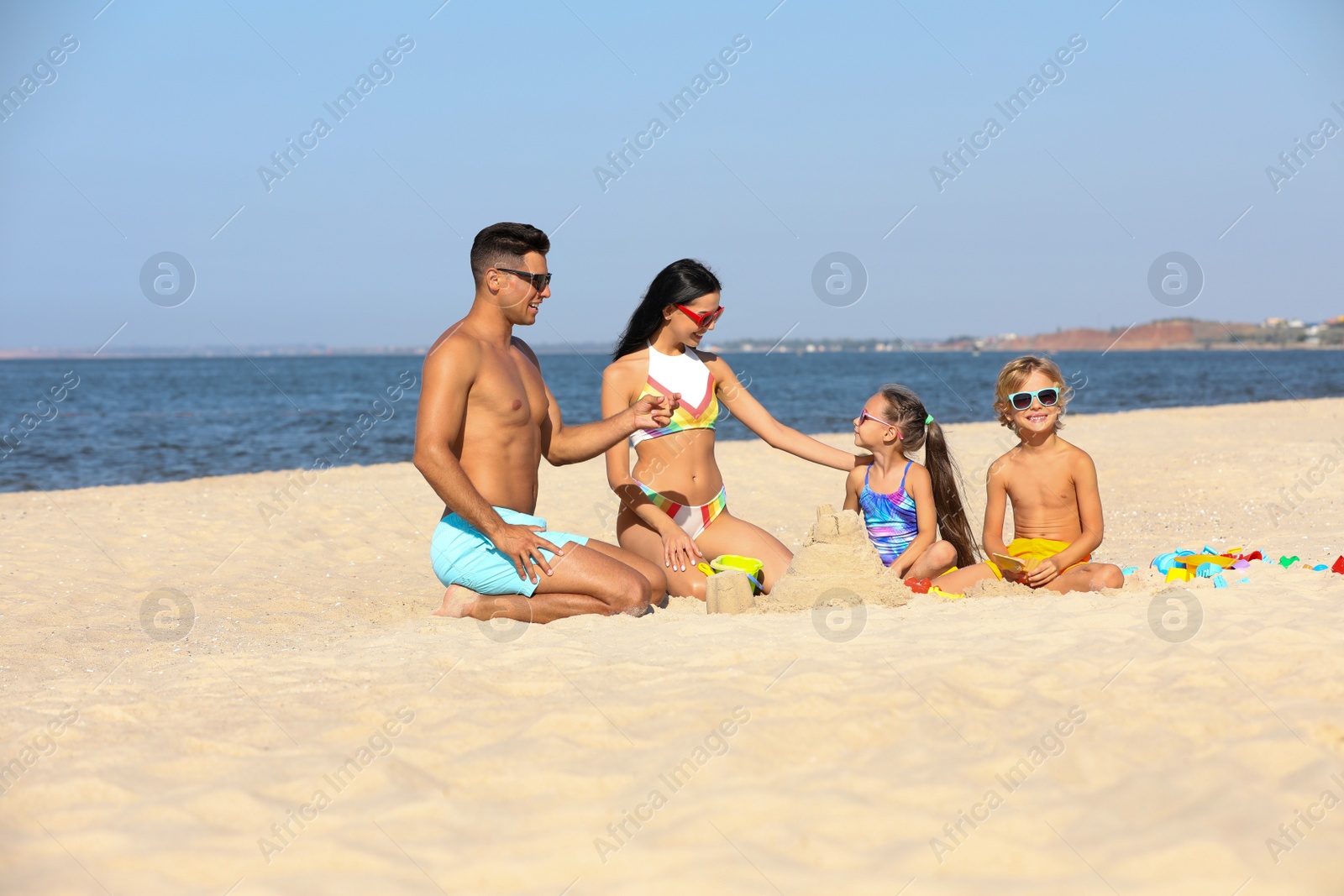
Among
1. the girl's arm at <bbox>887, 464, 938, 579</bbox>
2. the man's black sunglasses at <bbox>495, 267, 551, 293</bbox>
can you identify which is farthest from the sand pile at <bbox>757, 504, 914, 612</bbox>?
the man's black sunglasses at <bbox>495, 267, 551, 293</bbox>

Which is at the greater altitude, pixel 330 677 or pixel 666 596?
pixel 666 596

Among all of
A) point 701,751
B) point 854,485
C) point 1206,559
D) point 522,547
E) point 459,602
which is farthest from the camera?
point 854,485

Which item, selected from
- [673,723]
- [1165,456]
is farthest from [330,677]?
[1165,456]

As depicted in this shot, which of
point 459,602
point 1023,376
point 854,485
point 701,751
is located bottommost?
point 701,751

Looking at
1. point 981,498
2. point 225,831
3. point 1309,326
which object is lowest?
point 225,831

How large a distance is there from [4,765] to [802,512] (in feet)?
23.5

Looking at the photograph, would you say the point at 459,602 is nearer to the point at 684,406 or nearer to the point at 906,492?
the point at 684,406

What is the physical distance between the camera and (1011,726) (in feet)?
10.6

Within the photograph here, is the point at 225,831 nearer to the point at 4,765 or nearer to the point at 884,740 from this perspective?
the point at 4,765

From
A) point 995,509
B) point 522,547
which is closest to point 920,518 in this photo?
point 995,509

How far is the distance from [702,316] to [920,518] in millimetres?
1705

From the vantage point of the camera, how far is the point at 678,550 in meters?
5.59

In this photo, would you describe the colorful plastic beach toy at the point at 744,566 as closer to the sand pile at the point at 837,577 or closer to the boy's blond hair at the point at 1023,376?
the sand pile at the point at 837,577

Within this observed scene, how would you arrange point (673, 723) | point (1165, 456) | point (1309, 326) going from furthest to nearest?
point (1309, 326) < point (1165, 456) < point (673, 723)
